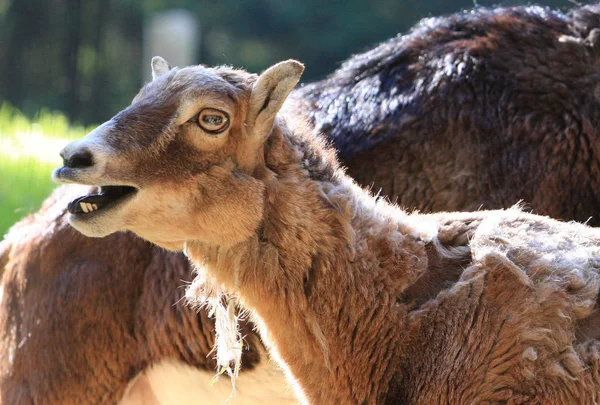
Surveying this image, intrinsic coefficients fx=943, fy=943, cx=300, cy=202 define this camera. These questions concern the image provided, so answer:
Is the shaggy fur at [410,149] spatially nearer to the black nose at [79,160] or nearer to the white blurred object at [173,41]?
the black nose at [79,160]

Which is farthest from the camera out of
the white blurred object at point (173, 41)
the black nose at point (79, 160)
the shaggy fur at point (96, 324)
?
the white blurred object at point (173, 41)

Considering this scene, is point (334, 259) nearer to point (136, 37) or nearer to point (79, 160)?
point (79, 160)

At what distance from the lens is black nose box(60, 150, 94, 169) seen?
11.3 ft

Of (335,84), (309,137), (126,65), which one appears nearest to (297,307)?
(309,137)

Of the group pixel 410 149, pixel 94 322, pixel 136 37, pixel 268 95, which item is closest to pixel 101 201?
pixel 268 95

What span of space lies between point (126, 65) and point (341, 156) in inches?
743

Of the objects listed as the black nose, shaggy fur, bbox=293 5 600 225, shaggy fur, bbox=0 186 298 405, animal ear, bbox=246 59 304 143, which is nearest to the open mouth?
the black nose

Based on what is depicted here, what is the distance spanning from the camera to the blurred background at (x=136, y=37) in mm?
21984

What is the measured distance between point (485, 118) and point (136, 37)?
64.6ft

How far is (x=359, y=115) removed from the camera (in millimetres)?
5480

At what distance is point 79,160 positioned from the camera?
347 cm

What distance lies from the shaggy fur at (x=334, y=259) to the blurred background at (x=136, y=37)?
16.4 m

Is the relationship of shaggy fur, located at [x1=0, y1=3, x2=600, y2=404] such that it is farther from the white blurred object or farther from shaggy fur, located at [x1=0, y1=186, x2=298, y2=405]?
the white blurred object

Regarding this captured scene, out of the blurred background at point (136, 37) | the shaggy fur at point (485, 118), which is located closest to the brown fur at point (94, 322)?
the shaggy fur at point (485, 118)
